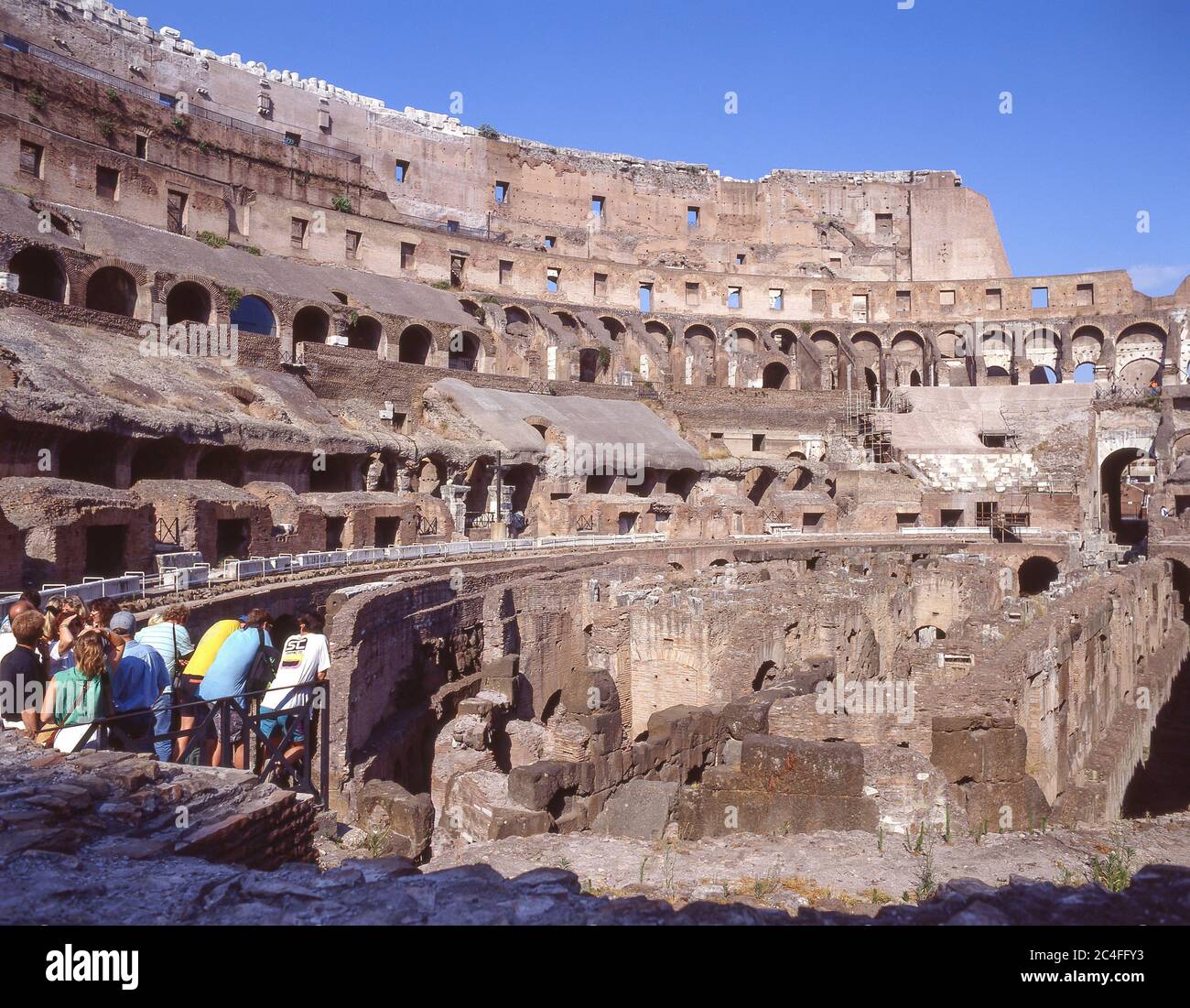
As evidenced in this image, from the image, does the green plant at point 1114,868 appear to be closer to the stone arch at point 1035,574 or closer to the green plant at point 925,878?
the green plant at point 925,878

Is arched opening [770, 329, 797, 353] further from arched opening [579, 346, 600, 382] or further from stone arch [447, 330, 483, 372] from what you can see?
stone arch [447, 330, 483, 372]

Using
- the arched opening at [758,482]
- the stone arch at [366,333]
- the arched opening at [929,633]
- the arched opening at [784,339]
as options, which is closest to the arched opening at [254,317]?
the stone arch at [366,333]

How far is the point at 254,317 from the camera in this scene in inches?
1350

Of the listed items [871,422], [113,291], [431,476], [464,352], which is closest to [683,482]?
[871,422]

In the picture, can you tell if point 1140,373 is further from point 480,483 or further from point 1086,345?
point 480,483

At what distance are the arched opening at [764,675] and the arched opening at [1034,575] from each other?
20.8 metres

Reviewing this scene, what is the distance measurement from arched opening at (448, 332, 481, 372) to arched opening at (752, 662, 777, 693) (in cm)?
2923

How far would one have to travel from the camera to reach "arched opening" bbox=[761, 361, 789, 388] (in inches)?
1927

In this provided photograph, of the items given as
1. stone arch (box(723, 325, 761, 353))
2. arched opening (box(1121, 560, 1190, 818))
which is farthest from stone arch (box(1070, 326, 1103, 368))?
arched opening (box(1121, 560, 1190, 818))

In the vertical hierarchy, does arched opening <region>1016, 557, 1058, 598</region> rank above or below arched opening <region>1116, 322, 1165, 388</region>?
below

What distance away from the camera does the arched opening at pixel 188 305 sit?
32.1m
